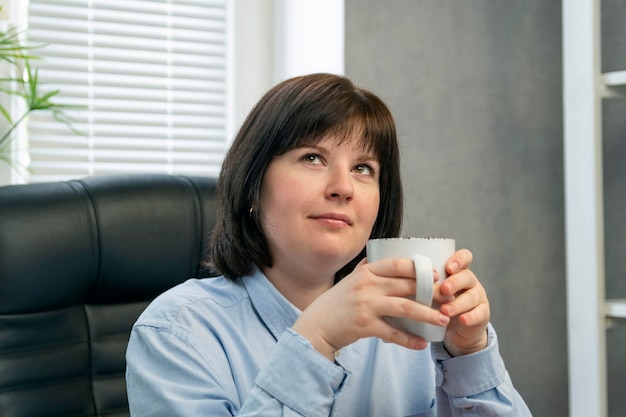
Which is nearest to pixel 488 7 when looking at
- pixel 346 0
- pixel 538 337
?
pixel 346 0

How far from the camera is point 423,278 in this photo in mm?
855

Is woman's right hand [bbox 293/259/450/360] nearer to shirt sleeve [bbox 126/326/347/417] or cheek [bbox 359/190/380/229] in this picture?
shirt sleeve [bbox 126/326/347/417]

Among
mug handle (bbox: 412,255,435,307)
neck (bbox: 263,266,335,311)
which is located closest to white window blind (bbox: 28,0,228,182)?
neck (bbox: 263,266,335,311)

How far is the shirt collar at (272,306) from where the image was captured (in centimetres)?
116

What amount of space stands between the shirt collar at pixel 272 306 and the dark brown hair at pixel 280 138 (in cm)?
4

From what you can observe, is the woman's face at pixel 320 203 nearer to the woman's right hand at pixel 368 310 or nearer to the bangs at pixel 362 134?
the bangs at pixel 362 134

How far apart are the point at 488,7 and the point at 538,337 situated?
951mm

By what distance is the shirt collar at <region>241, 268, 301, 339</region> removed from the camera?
116cm

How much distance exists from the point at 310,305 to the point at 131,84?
52.7 inches

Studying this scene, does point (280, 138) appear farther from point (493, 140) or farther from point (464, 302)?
point (493, 140)

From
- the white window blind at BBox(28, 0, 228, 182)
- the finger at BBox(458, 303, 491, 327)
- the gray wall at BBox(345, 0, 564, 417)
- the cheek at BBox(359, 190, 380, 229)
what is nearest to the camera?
the finger at BBox(458, 303, 491, 327)

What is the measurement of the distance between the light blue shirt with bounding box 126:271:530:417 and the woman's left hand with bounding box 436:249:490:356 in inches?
0.7

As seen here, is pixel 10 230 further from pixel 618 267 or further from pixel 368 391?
pixel 618 267

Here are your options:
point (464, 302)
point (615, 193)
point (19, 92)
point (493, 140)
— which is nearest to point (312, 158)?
point (464, 302)
